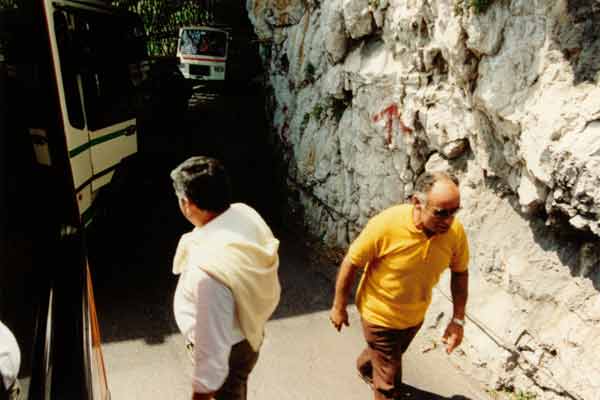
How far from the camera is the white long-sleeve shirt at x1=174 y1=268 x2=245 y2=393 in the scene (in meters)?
2.12

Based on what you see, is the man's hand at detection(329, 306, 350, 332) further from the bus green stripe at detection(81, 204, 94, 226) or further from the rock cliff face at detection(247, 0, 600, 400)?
the bus green stripe at detection(81, 204, 94, 226)

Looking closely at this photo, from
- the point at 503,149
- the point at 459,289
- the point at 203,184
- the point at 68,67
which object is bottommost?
the point at 459,289

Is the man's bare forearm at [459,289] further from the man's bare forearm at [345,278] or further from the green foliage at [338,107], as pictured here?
the green foliage at [338,107]

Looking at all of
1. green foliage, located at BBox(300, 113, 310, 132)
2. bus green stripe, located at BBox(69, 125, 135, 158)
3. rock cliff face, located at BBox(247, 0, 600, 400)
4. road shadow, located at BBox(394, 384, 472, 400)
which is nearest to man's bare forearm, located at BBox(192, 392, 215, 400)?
road shadow, located at BBox(394, 384, 472, 400)

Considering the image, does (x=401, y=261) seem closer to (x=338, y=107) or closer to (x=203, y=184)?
(x=203, y=184)

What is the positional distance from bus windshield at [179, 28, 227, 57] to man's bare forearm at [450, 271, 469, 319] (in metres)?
13.0

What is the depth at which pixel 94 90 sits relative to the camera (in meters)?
5.70

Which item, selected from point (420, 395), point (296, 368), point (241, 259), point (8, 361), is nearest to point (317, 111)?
point (296, 368)

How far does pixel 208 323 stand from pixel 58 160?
161 cm

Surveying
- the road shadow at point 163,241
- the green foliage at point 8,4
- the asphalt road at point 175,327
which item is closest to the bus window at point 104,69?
the green foliage at point 8,4

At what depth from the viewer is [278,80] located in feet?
34.4

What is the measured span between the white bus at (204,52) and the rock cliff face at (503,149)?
911cm

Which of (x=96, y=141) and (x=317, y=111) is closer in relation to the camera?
(x=96, y=141)

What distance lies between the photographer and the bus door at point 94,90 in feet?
17.3
